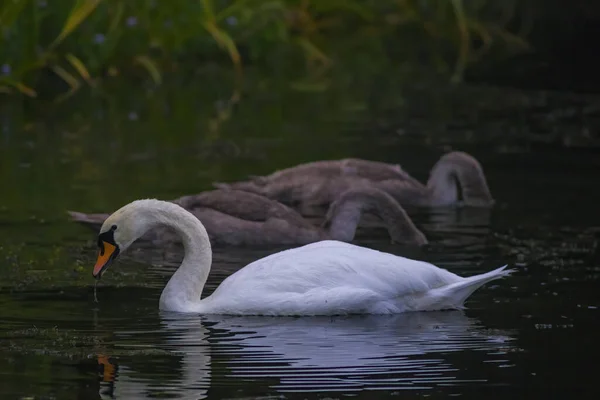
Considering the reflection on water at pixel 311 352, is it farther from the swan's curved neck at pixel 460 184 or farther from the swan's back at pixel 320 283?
the swan's curved neck at pixel 460 184

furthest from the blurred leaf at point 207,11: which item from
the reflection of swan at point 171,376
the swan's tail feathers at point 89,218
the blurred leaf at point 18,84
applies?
the reflection of swan at point 171,376

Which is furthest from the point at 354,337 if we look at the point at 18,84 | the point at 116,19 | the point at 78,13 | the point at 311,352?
the point at 116,19

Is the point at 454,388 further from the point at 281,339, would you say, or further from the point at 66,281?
the point at 66,281

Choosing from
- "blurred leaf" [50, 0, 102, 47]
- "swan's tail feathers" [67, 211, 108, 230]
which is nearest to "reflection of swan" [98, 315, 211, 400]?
"swan's tail feathers" [67, 211, 108, 230]

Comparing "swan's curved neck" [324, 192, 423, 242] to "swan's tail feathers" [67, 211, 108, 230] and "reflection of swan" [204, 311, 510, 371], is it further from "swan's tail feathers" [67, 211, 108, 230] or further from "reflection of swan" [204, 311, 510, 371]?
"reflection of swan" [204, 311, 510, 371]

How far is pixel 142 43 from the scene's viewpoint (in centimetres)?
2289

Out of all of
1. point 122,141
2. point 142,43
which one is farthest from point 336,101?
point 122,141

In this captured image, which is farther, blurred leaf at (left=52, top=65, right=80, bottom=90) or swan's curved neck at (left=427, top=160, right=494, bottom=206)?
blurred leaf at (left=52, top=65, right=80, bottom=90)

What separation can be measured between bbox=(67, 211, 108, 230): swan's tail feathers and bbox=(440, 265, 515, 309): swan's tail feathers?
11.6 feet

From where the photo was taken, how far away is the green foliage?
20.3 m

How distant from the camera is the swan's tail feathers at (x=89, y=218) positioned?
12.6m

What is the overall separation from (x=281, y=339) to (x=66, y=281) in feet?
7.50

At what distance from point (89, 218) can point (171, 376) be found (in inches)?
179

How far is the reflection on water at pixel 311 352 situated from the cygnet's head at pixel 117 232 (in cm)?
54
